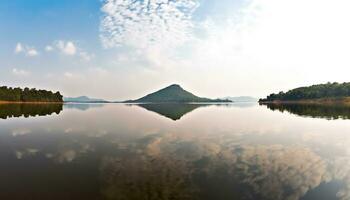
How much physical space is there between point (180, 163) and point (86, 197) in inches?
413

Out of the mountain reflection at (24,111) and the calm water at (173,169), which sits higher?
the mountain reflection at (24,111)

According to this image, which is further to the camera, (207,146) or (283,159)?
(207,146)

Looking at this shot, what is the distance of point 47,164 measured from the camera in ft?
80.5

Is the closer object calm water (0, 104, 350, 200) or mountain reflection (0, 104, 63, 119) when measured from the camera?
calm water (0, 104, 350, 200)

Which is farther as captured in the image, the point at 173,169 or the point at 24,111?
the point at 24,111

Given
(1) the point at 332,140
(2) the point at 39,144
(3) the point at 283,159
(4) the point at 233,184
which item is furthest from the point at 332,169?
(2) the point at 39,144

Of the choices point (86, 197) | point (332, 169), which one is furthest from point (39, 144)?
point (332, 169)

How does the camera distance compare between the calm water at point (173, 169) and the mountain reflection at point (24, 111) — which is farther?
the mountain reflection at point (24, 111)

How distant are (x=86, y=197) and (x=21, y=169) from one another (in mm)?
9473

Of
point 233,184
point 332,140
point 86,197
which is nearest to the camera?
point 86,197

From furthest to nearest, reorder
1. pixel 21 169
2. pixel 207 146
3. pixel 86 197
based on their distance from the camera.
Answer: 1. pixel 207 146
2. pixel 21 169
3. pixel 86 197

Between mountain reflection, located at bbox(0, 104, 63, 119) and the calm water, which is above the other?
mountain reflection, located at bbox(0, 104, 63, 119)

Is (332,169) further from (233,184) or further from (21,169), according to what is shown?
(21,169)

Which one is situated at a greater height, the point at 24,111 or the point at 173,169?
the point at 24,111
